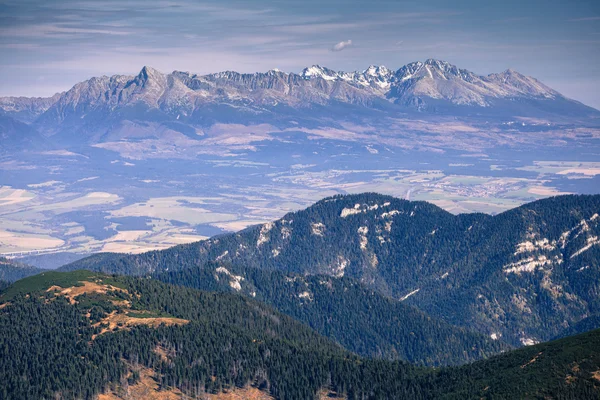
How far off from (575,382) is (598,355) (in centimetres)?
1135

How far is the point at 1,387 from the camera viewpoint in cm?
19912

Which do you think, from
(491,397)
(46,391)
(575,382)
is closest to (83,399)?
(46,391)

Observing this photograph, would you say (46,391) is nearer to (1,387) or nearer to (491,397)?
(1,387)

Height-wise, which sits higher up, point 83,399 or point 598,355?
point 598,355

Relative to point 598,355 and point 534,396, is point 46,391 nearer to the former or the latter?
→ point 534,396

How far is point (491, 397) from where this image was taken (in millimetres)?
196500

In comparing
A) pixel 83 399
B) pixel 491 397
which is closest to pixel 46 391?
pixel 83 399

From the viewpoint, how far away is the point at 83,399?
200 metres

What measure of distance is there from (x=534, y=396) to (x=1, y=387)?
122m

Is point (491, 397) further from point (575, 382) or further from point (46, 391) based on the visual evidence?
point (46, 391)

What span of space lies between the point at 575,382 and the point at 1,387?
131117mm

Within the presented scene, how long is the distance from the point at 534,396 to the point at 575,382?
9902mm

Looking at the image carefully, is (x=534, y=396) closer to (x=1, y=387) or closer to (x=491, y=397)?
(x=491, y=397)

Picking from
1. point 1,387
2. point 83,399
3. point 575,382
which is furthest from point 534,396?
point 1,387
